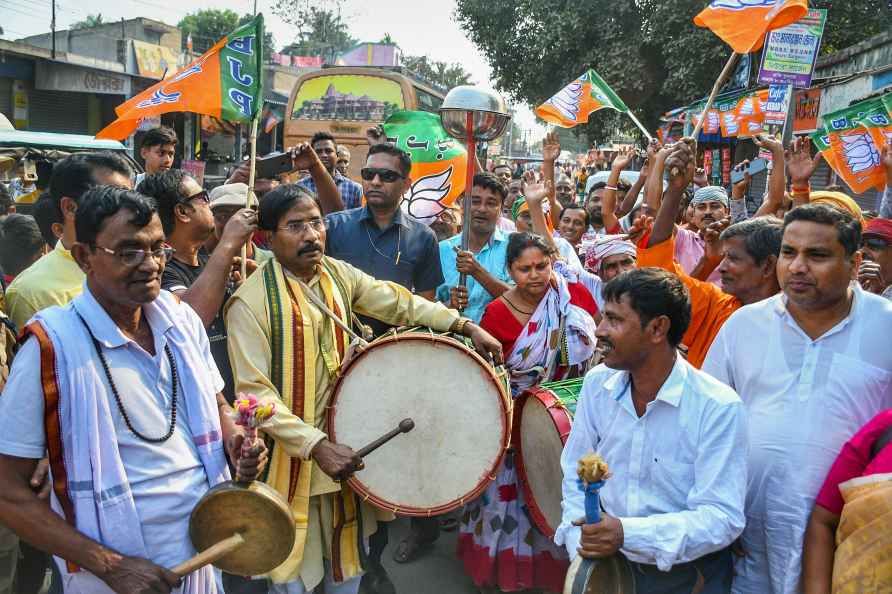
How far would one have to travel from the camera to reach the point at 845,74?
11.9 metres

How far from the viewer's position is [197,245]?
3506mm

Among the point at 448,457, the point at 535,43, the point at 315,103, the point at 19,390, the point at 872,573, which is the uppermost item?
the point at 535,43

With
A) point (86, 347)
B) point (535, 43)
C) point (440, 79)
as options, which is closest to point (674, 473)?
point (86, 347)

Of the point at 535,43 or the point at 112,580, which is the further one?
the point at 535,43

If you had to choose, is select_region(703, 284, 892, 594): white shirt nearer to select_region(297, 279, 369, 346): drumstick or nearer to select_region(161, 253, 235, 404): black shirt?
select_region(297, 279, 369, 346): drumstick

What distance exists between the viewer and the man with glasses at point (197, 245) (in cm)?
307

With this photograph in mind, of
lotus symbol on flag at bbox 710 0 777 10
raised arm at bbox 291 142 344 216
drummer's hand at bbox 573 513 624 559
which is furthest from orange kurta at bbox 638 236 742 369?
raised arm at bbox 291 142 344 216

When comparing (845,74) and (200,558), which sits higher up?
(845,74)

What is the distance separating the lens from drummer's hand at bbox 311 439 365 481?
288cm

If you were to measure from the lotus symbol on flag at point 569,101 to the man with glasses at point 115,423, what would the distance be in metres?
6.73

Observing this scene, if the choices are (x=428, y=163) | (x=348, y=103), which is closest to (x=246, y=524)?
(x=428, y=163)

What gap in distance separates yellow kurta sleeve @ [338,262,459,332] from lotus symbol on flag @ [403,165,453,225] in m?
2.47

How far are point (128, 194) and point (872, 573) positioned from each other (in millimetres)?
2257

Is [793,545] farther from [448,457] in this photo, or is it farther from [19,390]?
[19,390]
